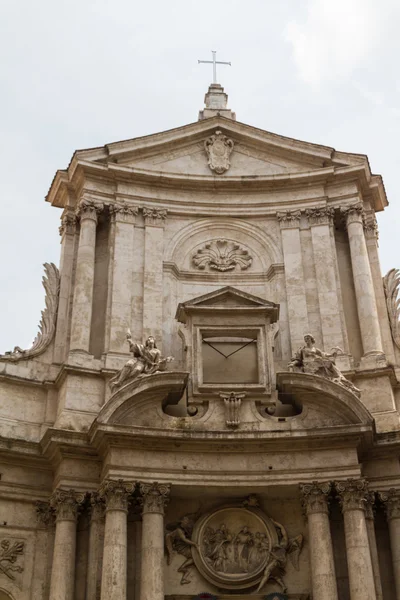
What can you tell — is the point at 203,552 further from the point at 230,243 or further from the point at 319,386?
the point at 230,243

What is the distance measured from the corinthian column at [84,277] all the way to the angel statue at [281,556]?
18.5 feet

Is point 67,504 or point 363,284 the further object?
point 363,284

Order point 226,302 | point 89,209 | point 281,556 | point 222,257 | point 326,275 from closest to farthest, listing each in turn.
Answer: point 281,556 → point 226,302 → point 326,275 → point 89,209 → point 222,257

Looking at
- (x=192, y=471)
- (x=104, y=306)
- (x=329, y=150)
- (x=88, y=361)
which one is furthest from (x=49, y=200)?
(x=192, y=471)

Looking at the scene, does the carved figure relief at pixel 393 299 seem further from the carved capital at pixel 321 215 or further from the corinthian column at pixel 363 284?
Result: the carved capital at pixel 321 215

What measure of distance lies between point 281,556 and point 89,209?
9.03m

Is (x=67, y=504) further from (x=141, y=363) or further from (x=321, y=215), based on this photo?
(x=321, y=215)

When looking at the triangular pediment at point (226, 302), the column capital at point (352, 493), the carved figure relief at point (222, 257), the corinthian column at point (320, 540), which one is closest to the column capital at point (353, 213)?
the carved figure relief at point (222, 257)

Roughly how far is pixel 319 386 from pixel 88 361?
4.88 m

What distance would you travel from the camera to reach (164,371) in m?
16.5

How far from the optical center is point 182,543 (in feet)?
51.9

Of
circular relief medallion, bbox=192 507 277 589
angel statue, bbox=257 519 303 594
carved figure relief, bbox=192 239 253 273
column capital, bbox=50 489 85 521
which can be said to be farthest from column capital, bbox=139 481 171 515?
carved figure relief, bbox=192 239 253 273

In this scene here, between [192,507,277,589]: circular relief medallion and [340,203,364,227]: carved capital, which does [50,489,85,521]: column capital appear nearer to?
[192,507,277,589]: circular relief medallion

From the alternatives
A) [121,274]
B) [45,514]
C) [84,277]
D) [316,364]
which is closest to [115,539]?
[45,514]
